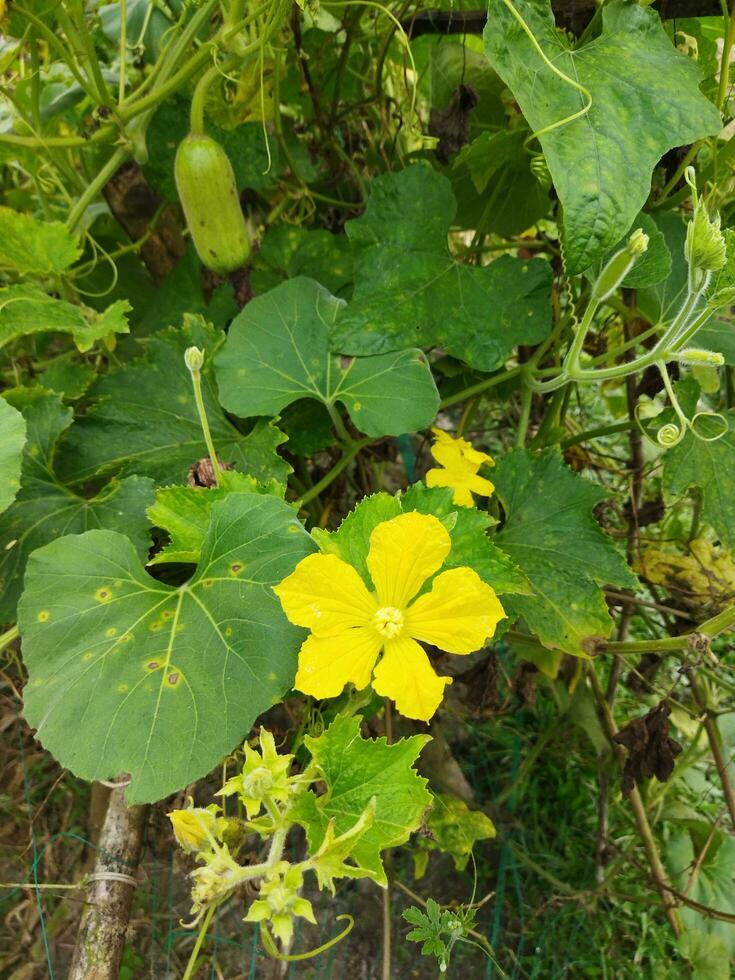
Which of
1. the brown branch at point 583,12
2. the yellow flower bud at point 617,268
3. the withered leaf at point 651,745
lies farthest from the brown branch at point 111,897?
the brown branch at point 583,12

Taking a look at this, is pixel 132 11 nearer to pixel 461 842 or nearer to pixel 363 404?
pixel 363 404

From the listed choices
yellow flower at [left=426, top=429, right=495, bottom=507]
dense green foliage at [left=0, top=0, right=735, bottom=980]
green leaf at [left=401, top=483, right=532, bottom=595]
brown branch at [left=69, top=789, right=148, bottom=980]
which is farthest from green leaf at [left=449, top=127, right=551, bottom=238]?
brown branch at [left=69, top=789, right=148, bottom=980]

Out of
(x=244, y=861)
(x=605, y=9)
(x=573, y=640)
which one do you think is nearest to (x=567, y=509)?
(x=573, y=640)

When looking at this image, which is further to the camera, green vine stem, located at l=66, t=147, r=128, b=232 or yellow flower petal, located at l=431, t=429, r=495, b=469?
green vine stem, located at l=66, t=147, r=128, b=232

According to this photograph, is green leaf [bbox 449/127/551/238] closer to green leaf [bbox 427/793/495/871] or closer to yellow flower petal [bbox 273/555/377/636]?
yellow flower petal [bbox 273/555/377/636]

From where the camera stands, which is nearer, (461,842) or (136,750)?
(136,750)

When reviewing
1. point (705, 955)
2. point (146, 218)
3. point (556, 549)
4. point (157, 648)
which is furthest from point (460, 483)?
point (705, 955)
